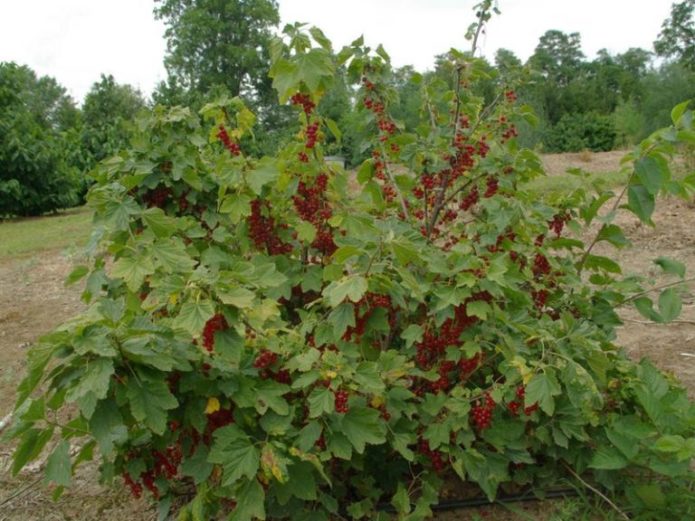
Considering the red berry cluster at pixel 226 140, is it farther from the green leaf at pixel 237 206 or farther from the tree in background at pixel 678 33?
the tree in background at pixel 678 33

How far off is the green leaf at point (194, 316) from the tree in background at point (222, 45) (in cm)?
2967

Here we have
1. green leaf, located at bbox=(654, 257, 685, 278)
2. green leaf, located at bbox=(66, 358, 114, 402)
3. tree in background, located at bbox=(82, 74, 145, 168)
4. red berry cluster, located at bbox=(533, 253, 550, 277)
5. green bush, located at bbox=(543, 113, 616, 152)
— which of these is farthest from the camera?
green bush, located at bbox=(543, 113, 616, 152)

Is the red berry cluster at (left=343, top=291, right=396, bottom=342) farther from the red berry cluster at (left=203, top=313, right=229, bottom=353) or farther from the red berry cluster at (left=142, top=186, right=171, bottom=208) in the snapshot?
the red berry cluster at (left=142, top=186, right=171, bottom=208)

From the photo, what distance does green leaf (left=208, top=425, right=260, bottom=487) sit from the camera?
5.21 ft

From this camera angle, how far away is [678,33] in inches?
1326

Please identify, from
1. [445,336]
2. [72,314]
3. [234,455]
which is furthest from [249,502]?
[72,314]

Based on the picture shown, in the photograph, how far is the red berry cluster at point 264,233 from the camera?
2406 millimetres

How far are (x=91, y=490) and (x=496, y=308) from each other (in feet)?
5.52

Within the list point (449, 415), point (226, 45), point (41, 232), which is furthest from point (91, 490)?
point (226, 45)

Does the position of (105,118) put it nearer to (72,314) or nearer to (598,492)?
(72,314)

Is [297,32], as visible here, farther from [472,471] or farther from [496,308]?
[472,471]

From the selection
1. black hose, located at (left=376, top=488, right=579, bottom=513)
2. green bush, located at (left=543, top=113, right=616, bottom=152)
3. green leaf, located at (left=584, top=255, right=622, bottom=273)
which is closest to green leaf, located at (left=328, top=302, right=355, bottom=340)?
black hose, located at (left=376, top=488, right=579, bottom=513)

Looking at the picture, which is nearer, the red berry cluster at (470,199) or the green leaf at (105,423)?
the green leaf at (105,423)

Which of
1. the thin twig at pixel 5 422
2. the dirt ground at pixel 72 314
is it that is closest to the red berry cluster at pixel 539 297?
the dirt ground at pixel 72 314
